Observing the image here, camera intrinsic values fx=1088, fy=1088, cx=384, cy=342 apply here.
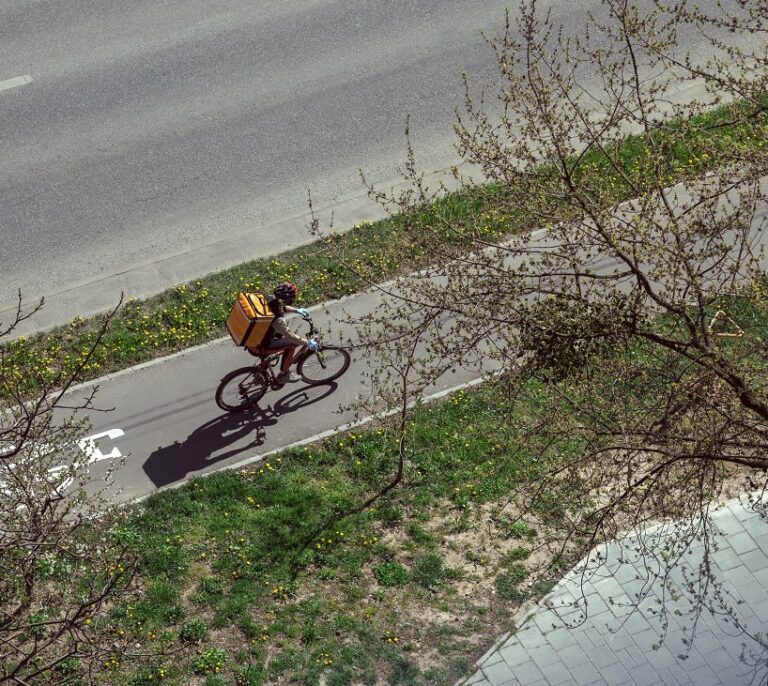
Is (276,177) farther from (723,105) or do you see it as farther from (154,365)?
(723,105)

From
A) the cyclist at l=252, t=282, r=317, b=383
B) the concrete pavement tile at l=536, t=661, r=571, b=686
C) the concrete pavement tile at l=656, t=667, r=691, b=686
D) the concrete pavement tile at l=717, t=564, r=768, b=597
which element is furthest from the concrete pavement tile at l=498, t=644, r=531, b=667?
the cyclist at l=252, t=282, r=317, b=383

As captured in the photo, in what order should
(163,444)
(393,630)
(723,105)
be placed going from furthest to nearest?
1. (723,105)
2. (163,444)
3. (393,630)

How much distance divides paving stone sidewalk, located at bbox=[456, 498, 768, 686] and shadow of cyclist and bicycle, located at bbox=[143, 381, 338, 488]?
3.95 m

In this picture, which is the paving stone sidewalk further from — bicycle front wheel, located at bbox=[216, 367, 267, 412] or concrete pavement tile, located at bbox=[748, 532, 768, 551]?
bicycle front wheel, located at bbox=[216, 367, 267, 412]

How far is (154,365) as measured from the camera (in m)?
13.6

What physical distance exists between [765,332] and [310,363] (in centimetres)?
529

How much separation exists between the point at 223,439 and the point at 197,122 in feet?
19.0

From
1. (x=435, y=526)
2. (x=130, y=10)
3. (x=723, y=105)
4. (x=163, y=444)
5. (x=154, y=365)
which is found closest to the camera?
(x=435, y=526)

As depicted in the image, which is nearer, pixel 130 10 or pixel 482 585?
pixel 482 585

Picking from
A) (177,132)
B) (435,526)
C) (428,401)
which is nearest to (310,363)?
(428,401)

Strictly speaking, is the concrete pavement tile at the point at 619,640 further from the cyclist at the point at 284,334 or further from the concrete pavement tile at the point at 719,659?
the cyclist at the point at 284,334

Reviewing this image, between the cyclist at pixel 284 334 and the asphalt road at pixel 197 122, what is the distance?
2.46m

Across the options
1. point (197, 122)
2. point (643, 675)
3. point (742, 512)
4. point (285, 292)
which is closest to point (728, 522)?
point (742, 512)

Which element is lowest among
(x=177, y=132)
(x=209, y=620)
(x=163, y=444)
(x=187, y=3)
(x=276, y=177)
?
(x=209, y=620)
